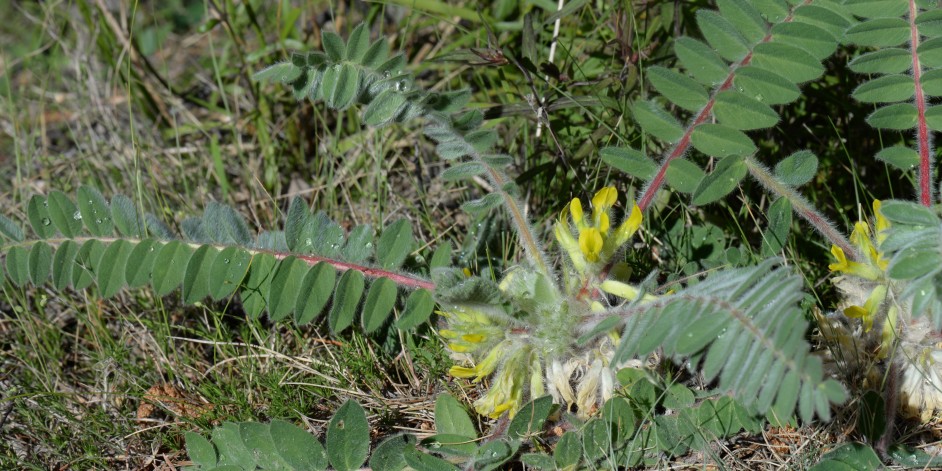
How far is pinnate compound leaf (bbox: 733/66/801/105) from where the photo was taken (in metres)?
2.13

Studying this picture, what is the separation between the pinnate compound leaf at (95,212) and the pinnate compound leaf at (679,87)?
143 centimetres

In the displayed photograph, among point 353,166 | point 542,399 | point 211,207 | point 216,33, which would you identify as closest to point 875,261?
point 542,399

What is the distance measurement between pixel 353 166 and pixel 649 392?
1.47 m

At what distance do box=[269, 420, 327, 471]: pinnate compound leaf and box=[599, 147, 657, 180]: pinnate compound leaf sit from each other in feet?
3.22

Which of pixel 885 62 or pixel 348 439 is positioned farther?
pixel 885 62

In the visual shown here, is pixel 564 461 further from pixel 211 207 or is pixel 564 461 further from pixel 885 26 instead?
pixel 885 26

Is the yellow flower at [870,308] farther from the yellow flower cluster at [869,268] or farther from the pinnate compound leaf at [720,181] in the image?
the pinnate compound leaf at [720,181]

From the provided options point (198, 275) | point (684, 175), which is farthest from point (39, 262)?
point (684, 175)

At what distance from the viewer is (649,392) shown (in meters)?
2.12

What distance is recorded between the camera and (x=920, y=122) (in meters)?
2.18

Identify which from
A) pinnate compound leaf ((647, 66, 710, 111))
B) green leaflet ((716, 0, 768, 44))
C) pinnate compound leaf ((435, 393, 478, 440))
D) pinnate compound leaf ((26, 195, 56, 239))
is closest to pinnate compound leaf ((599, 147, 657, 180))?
pinnate compound leaf ((647, 66, 710, 111))

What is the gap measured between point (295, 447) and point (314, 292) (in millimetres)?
391

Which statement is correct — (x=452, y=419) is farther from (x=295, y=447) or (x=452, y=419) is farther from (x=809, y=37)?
(x=809, y=37)

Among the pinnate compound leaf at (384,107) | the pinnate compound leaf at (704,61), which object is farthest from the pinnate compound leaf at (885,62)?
the pinnate compound leaf at (384,107)
